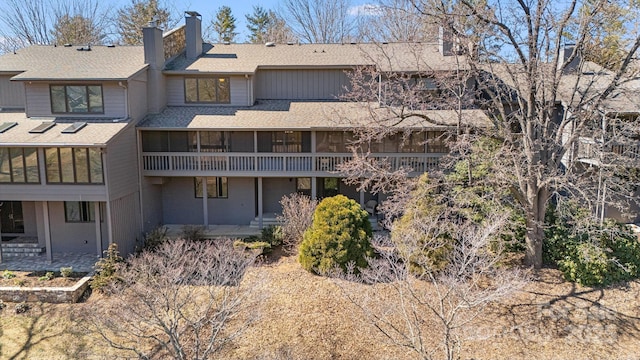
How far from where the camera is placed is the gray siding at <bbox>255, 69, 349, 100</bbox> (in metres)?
20.9

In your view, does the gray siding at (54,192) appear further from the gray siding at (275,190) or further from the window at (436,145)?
the window at (436,145)

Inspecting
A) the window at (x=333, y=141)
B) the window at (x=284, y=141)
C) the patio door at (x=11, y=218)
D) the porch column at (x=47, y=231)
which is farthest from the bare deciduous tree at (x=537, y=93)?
the patio door at (x=11, y=218)

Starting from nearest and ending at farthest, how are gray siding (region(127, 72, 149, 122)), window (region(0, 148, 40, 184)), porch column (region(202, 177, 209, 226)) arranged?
window (region(0, 148, 40, 184)), gray siding (region(127, 72, 149, 122)), porch column (region(202, 177, 209, 226))

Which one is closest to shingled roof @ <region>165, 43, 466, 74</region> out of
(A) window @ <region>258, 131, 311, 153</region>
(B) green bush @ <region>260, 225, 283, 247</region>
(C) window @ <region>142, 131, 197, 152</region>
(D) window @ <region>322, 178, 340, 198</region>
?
(C) window @ <region>142, 131, 197, 152</region>

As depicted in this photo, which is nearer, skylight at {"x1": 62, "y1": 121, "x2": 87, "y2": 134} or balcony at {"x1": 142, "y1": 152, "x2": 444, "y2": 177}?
skylight at {"x1": 62, "y1": 121, "x2": 87, "y2": 134}

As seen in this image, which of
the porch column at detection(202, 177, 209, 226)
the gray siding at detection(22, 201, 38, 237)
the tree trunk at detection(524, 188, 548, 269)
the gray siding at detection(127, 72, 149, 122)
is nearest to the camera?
the tree trunk at detection(524, 188, 548, 269)

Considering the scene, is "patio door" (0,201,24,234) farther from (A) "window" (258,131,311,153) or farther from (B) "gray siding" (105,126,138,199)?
(A) "window" (258,131,311,153)

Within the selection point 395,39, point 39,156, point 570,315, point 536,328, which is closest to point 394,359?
point 536,328

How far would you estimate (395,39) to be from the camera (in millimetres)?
29781

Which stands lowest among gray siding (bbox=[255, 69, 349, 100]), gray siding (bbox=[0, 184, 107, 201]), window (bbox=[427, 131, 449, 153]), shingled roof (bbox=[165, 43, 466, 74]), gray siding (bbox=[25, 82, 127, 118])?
gray siding (bbox=[0, 184, 107, 201])

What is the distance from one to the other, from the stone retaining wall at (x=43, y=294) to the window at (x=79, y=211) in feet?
13.2

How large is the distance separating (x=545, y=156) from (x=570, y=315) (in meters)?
5.17

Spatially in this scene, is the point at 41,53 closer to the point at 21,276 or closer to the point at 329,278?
the point at 21,276

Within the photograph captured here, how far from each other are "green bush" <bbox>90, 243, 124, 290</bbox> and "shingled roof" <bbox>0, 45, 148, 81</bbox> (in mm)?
7373
